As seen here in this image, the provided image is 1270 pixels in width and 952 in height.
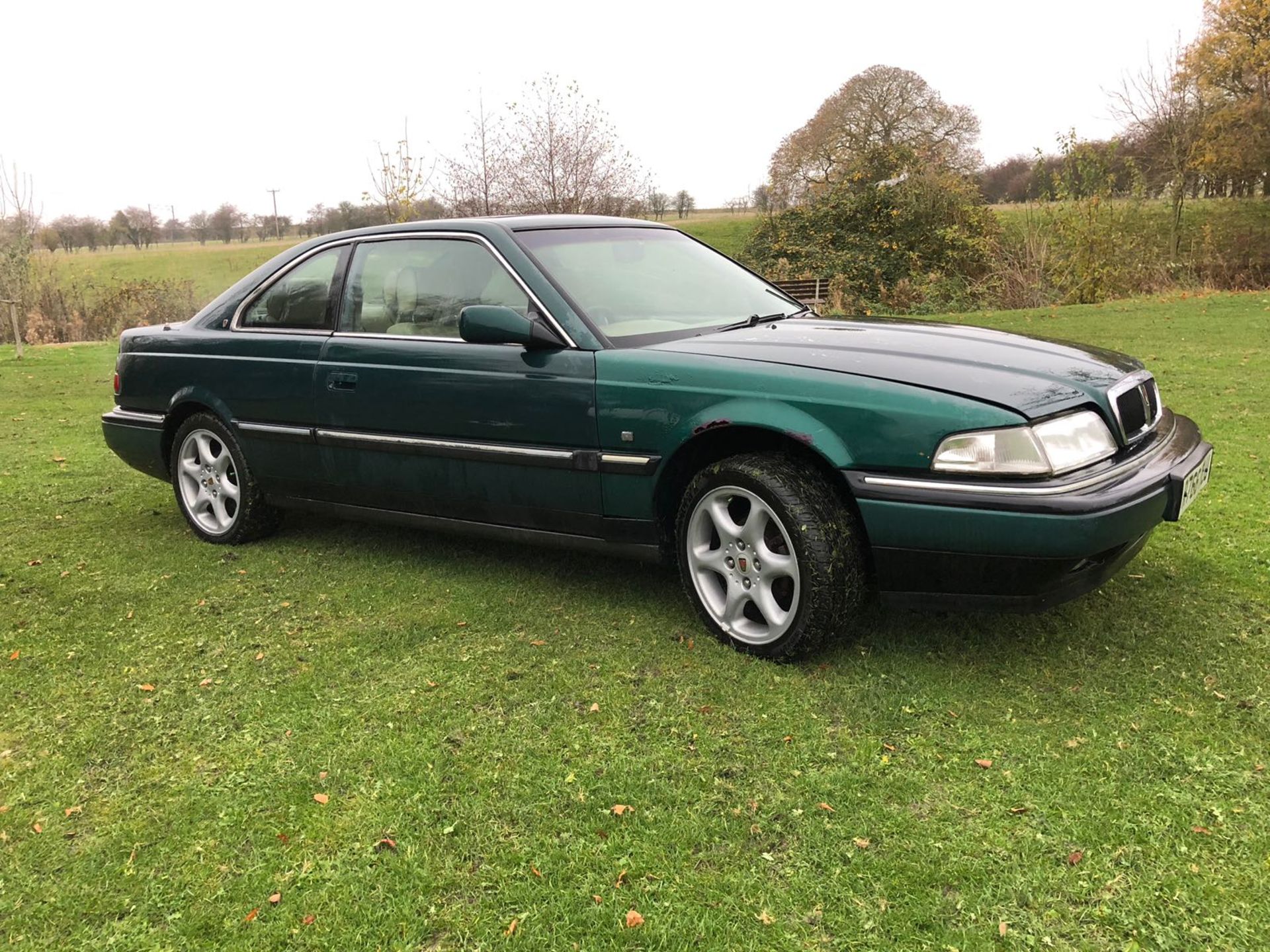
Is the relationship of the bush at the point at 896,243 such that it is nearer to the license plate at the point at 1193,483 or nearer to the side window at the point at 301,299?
the side window at the point at 301,299

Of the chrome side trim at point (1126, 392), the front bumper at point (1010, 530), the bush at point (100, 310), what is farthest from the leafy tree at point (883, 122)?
the front bumper at point (1010, 530)

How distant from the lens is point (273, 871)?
2354 millimetres

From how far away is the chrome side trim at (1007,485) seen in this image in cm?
284

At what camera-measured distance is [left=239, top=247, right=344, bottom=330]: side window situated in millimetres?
4559

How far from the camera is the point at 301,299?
15.3 feet

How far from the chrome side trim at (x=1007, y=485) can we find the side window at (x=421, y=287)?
166cm

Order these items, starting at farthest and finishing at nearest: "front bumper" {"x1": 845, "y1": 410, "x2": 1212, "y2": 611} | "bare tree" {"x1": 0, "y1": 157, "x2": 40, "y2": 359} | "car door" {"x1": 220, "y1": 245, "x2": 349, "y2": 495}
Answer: "bare tree" {"x1": 0, "y1": 157, "x2": 40, "y2": 359} → "car door" {"x1": 220, "y1": 245, "x2": 349, "y2": 495} → "front bumper" {"x1": 845, "y1": 410, "x2": 1212, "y2": 611}

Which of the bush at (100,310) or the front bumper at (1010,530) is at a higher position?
the bush at (100,310)

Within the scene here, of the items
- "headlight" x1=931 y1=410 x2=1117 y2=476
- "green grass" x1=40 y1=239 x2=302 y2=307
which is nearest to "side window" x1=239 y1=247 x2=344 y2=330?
"headlight" x1=931 y1=410 x2=1117 y2=476

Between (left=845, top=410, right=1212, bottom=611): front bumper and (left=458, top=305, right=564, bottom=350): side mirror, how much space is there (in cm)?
131

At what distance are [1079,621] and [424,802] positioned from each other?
241cm

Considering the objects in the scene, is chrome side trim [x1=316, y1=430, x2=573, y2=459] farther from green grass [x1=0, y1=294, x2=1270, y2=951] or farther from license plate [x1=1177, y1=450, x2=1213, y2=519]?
license plate [x1=1177, y1=450, x2=1213, y2=519]

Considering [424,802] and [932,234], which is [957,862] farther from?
[932,234]

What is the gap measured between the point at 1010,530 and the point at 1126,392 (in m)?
0.90
